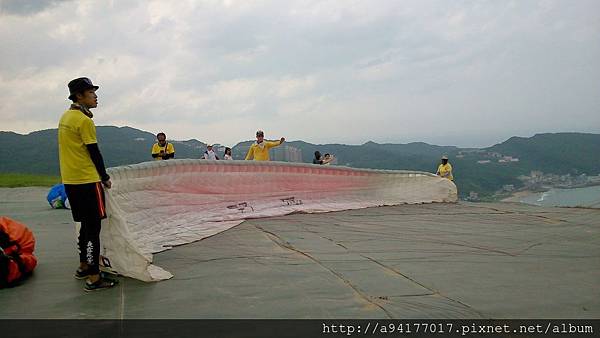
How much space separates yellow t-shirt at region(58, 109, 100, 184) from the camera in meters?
3.58

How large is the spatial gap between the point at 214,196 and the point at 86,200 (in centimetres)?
379

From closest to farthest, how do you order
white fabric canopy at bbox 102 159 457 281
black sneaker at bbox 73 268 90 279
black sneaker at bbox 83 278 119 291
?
black sneaker at bbox 83 278 119 291
black sneaker at bbox 73 268 90 279
white fabric canopy at bbox 102 159 457 281

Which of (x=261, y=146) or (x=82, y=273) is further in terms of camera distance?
(x=261, y=146)

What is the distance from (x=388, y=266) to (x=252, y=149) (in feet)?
20.0

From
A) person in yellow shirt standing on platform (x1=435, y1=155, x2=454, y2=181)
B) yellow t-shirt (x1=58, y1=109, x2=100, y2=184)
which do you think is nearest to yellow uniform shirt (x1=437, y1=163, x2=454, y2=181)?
person in yellow shirt standing on platform (x1=435, y1=155, x2=454, y2=181)

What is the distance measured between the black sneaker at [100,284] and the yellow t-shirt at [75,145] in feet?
2.58

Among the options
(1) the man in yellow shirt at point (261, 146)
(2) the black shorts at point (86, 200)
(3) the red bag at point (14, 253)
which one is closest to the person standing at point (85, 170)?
(2) the black shorts at point (86, 200)

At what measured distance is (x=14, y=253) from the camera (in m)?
3.74

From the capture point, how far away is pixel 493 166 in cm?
2850

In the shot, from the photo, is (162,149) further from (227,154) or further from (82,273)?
(82,273)

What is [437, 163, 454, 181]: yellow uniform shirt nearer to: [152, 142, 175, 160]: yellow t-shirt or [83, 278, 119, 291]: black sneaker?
[152, 142, 175, 160]: yellow t-shirt

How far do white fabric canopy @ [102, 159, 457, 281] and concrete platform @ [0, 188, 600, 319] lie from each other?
37 cm

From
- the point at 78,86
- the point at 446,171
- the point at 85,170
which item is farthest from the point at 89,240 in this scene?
the point at 446,171

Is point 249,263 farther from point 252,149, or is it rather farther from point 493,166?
point 493,166
